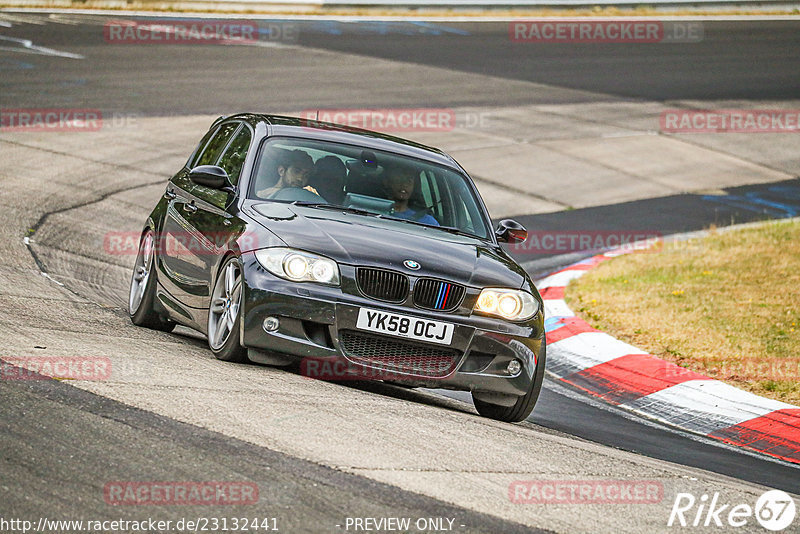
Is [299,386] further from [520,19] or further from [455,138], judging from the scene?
[520,19]

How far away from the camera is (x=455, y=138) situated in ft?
68.8

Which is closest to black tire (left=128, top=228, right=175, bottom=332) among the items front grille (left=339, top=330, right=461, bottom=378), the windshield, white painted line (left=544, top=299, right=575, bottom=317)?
the windshield

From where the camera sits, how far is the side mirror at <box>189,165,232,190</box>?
25.5 feet

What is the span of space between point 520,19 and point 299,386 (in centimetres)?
2953

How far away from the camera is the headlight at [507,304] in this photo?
7.12 metres

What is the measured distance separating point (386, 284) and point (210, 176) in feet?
5.19

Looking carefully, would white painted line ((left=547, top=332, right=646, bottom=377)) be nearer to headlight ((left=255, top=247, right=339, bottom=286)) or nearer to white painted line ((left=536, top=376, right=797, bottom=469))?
white painted line ((left=536, top=376, right=797, bottom=469))


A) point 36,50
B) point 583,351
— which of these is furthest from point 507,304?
point 36,50

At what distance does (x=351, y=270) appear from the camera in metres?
6.90

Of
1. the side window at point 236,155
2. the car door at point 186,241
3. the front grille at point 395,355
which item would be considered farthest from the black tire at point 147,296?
the front grille at point 395,355

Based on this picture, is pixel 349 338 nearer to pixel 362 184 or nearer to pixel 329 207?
pixel 329 207

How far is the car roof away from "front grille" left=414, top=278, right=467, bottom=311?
5.78 ft

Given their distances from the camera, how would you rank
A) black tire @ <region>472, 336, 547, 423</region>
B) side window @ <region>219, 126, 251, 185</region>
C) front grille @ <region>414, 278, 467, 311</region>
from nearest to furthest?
front grille @ <region>414, 278, 467, 311</region> < black tire @ <region>472, 336, 547, 423</region> < side window @ <region>219, 126, 251, 185</region>

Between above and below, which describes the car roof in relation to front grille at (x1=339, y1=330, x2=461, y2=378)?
above
